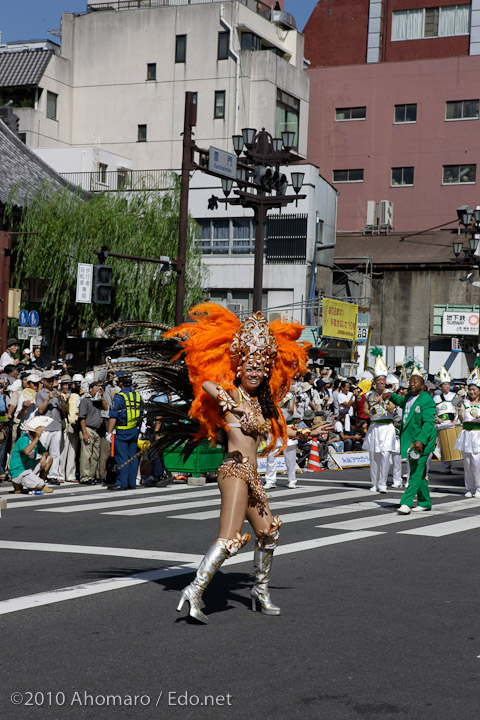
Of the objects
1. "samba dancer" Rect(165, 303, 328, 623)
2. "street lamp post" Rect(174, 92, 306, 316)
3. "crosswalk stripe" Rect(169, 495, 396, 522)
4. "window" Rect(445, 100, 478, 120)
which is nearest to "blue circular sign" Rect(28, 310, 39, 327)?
"street lamp post" Rect(174, 92, 306, 316)

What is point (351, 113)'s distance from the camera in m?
55.0

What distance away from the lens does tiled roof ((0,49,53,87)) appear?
1994 inches

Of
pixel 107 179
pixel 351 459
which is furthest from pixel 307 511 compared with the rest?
pixel 107 179

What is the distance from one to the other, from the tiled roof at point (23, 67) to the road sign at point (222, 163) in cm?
3228

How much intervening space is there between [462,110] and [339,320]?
18021 mm

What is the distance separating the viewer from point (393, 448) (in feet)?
54.5

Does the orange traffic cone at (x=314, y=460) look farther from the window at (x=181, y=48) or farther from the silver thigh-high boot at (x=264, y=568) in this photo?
the window at (x=181, y=48)

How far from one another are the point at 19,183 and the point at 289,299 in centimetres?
1313

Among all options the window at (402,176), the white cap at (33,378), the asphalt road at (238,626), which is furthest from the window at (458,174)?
the asphalt road at (238,626)

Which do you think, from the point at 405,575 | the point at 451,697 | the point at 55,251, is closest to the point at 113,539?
the point at 405,575

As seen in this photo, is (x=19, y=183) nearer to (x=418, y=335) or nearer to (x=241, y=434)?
(x=418, y=335)

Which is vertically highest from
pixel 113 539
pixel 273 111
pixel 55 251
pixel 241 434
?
pixel 273 111

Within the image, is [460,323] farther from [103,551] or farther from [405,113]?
[103,551]

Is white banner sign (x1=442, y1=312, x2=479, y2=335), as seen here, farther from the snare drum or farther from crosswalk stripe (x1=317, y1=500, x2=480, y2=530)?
crosswalk stripe (x1=317, y1=500, x2=480, y2=530)
